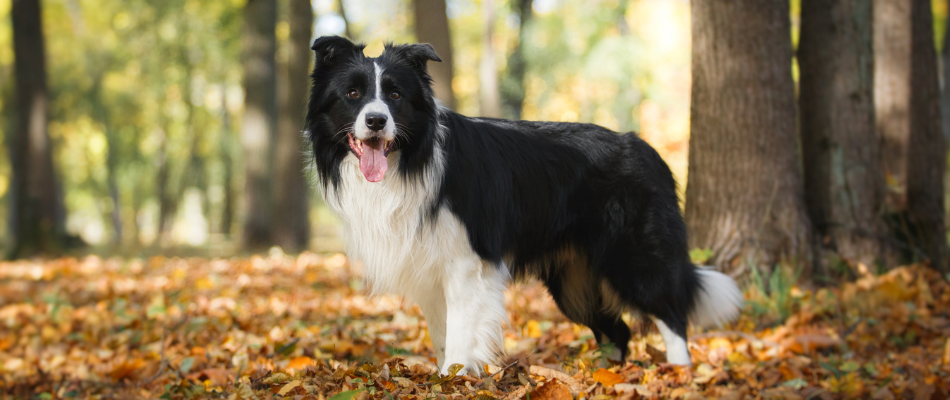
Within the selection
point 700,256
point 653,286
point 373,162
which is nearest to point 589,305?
point 653,286

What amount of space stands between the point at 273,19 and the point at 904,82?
36.1ft

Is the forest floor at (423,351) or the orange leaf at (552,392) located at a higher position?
the orange leaf at (552,392)

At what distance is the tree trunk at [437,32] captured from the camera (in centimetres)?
802

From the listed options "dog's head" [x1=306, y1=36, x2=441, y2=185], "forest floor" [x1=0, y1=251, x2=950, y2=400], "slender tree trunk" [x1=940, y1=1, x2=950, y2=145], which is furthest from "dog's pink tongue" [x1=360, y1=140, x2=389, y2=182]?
"slender tree trunk" [x1=940, y1=1, x2=950, y2=145]

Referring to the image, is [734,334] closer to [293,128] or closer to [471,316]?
[471,316]

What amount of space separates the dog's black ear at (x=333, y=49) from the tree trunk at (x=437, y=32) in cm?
451

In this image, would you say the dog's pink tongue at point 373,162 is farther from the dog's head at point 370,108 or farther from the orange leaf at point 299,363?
the orange leaf at point 299,363

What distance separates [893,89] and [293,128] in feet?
31.2

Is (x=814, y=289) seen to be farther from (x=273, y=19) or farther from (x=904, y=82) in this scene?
(x=273, y=19)

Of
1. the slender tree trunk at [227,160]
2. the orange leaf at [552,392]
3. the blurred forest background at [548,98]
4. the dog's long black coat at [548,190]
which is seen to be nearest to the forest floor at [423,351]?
the orange leaf at [552,392]

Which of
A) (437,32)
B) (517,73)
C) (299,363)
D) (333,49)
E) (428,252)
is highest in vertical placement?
(517,73)

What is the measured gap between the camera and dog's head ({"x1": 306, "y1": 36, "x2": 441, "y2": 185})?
10.7ft

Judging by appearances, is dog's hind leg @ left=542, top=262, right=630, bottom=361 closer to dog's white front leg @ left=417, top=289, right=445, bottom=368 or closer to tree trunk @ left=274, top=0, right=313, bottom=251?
dog's white front leg @ left=417, top=289, right=445, bottom=368

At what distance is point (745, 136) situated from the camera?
5066mm
